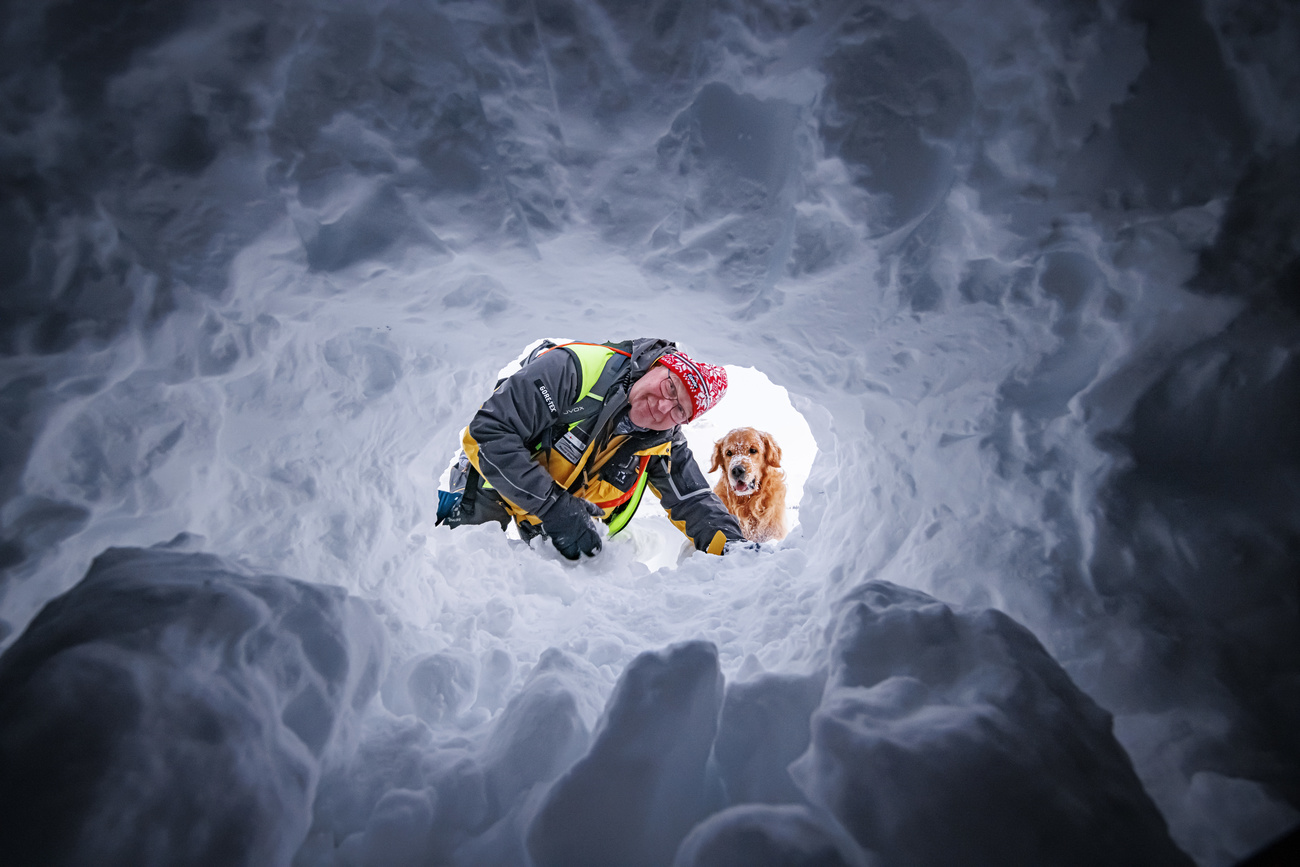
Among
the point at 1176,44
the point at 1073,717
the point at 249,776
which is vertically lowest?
the point at 249,776

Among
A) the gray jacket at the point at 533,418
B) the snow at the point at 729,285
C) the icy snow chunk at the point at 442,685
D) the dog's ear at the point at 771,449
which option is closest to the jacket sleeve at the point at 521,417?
the gray jacket at the point at 533,418

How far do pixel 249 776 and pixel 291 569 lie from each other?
30.6 inches

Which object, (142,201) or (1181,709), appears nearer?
(1181,709)

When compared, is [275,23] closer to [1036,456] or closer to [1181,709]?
[1036,456]

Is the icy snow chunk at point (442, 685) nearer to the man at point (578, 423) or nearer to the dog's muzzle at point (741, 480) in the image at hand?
the man at point (578, 423)

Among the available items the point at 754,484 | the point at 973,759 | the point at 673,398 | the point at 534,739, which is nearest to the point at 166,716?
the point at 534,739

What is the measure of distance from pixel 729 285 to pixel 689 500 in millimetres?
1917

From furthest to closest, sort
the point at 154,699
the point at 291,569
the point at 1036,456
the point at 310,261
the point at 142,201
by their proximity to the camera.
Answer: the point at 291,569 → the point at 310,261 → the point at 1036,456 → the point at 142,201 → the point at 154,699

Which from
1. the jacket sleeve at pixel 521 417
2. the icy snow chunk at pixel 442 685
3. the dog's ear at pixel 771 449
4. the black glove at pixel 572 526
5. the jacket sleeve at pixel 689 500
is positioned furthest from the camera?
the dog's ear at pixel 771 449

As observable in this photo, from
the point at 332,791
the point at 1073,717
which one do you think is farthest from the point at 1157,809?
the point at 332,791

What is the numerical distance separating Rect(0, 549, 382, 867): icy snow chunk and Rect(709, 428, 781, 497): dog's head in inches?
139

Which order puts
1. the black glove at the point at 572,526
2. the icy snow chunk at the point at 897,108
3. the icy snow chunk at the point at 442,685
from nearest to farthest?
the icy snow chunk at the point at 897,108
the icy snow chunk at the point at 442,685
the black glove at the point at 572,526

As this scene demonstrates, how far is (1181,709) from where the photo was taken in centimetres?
104

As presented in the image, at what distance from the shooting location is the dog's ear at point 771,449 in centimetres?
488
